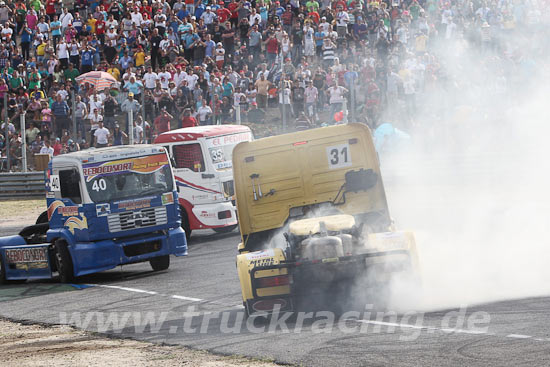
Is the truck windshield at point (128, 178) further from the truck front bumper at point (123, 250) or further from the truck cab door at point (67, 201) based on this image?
the truck front bumper at point (123, 250)

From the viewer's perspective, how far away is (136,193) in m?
15.3

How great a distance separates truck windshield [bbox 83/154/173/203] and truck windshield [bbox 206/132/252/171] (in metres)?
3.55

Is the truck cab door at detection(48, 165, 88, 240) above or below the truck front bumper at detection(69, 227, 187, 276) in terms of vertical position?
above

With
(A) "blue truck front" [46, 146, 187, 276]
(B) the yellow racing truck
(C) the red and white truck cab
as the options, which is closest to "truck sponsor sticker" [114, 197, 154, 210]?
(A) "blue truck front" [46, 146, 187, 276]

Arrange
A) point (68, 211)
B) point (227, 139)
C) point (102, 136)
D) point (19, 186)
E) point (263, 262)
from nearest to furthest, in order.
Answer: point (263, 262) < point (68, 211) < point (227, 139) < point (102, 136) < point (19, 186)

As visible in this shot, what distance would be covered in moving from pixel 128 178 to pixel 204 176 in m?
3.93

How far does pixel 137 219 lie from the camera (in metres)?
15.2

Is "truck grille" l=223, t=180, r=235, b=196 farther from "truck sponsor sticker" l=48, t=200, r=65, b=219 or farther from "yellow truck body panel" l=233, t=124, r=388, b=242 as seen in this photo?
"yellow truck body panel" l=233, t=124, r=388, b=242

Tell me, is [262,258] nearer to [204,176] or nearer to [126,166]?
[126,166]

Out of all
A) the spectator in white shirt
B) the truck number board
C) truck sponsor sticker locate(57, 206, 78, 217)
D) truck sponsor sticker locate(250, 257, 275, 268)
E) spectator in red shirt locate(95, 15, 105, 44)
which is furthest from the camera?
spectator in red shirt locate(95, 15, 105, 44)

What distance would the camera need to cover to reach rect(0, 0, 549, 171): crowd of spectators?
987 inches

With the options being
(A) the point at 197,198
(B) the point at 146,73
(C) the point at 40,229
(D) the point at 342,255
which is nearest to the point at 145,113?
(B) the point at 146,73

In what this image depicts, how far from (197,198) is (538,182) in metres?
8.18

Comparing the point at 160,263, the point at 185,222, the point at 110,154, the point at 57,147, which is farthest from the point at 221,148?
the point at 57,147
